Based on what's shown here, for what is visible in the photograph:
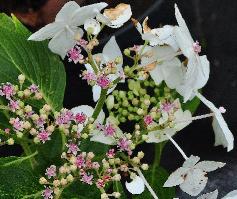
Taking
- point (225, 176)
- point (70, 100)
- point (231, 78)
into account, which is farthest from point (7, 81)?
point (231, 78)

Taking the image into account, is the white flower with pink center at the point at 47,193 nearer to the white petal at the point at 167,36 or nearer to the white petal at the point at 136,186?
the white petal at the point at 136,186

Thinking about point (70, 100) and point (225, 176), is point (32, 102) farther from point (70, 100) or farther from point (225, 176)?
point (225, 176)

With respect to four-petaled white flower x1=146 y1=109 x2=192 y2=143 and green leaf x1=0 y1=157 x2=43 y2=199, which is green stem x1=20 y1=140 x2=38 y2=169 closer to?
green leaf x1=0 y1=157 x2=43 y2=199

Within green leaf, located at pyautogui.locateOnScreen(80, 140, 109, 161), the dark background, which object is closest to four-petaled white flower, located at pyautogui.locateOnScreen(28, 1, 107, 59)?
green leaf, located at pyautogui.locateOnScreen(80, 140, 109, 161)

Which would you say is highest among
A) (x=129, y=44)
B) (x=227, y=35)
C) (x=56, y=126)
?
(x=56, y=126)

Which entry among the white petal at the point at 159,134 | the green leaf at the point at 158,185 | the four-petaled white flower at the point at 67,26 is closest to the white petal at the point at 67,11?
the four-petaled white flower at the point at 67,26

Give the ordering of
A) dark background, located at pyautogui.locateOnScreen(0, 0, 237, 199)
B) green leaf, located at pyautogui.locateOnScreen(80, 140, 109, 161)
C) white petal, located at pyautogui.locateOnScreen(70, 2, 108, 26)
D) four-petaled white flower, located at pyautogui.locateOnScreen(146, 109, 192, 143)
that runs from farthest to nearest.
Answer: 1. dark background, located at pyautogui.locateOnScreen(0, 0, 237, 199)
2. green leaf, located at pyautogui.locateOnScreen(80, 140, 109, 161)
3. four-petaled white flower, located at pyautogui.locateOnScreen(146, 109, 192, 143)
4. white petal, located at pyautogui.locateOnScreen(70, 2, 108, 26)

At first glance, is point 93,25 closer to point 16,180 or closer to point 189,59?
point 189,59
